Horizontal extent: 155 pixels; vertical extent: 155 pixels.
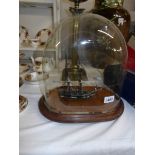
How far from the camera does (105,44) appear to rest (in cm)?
74

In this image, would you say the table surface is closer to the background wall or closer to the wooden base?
the wooden base

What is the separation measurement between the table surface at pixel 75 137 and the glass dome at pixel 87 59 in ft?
0.34

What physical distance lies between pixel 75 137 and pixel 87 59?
364 millimetres

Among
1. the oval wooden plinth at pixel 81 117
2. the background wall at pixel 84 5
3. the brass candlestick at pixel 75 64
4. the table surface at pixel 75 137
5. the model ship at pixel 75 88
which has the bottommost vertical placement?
the table surface at pixel 75 137

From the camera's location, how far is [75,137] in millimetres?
506

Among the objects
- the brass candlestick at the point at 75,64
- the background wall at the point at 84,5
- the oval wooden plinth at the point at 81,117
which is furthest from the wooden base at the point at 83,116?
the background wall at the point at 84,5

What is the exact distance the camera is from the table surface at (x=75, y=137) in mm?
475

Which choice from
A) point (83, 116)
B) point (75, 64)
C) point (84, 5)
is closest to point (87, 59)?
point (75, 64)

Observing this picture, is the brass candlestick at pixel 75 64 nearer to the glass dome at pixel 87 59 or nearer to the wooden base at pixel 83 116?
the glass dome at pixel 87 59

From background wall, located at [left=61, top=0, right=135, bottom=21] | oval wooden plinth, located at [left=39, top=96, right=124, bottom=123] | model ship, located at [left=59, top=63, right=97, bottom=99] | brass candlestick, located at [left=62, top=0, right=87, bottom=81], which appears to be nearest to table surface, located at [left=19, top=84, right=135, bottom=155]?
oval wooden plinth, located at [left=39, top=96, right=124, bottom=123]

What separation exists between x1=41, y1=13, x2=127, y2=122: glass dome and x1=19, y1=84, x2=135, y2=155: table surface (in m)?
0.10

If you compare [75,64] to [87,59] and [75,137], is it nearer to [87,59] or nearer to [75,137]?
[87,59]
